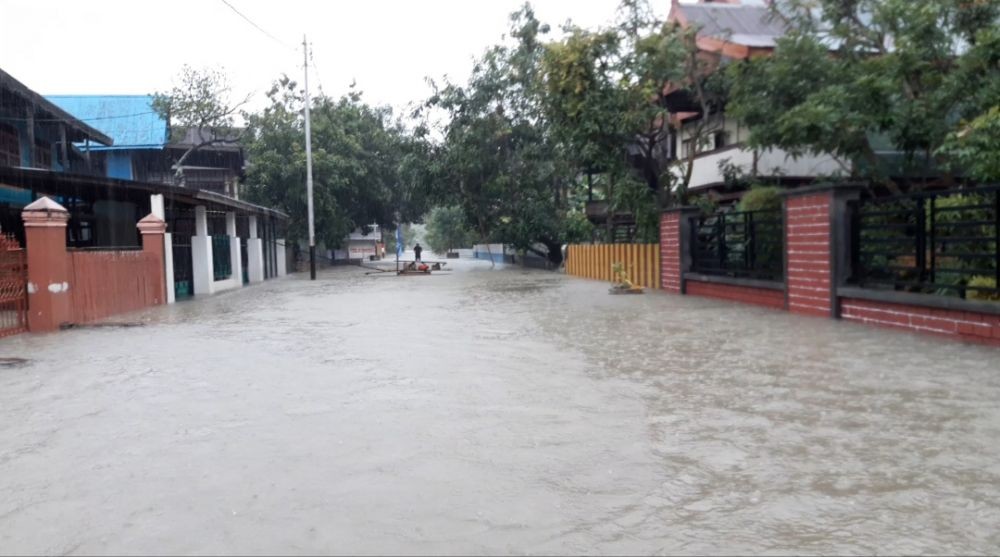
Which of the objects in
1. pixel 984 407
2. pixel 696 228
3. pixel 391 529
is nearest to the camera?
pixel 391 529

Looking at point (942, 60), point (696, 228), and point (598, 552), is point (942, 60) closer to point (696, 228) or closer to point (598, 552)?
point (696, 228)

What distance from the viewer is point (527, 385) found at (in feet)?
24.7

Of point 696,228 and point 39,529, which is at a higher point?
point 696,228

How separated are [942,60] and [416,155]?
90.7 ft

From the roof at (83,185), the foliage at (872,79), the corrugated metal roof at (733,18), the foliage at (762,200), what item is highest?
the corrugated metal roof at (733,18)

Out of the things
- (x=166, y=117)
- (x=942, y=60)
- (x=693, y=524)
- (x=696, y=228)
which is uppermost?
(x=166, y=117)

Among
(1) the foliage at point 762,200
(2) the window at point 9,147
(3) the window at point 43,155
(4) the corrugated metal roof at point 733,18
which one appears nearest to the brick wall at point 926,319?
(1) the foliage at point 762,200

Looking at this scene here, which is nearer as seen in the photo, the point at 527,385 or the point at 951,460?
the point at 951,460

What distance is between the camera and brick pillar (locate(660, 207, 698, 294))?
18938mm

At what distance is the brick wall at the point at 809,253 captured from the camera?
12258 mm

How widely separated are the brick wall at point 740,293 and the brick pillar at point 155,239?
1263 centimetres

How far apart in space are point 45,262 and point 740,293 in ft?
40.9

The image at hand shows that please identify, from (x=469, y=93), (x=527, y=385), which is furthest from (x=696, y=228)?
(x=469, y=93)

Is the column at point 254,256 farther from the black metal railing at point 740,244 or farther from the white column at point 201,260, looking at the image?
the black metal railing at point 740,244
